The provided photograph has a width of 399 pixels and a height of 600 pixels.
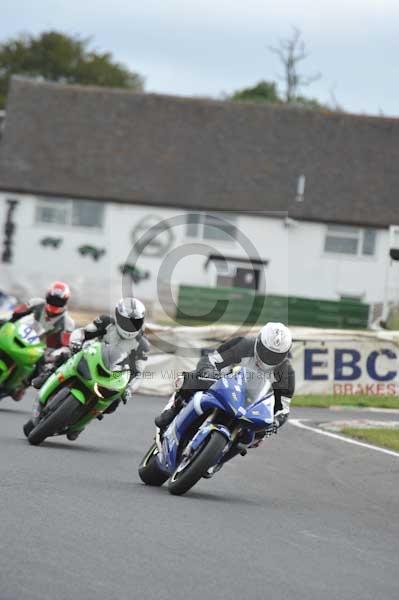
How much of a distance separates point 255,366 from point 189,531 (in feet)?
8.26

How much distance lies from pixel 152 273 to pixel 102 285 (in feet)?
10.1

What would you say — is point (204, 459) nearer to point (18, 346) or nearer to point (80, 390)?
point (80, 390)

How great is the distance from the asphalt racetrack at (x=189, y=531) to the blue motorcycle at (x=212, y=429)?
25cm

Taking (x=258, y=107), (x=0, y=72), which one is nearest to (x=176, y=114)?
(x=258, y=107)

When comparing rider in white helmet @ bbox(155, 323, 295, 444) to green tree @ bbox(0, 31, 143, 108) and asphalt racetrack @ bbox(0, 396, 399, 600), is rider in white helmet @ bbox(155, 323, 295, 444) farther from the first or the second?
green tree @ bbox(0, 31, 143, 108)

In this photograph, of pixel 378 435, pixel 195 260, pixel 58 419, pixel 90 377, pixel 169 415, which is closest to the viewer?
pixel 169 415

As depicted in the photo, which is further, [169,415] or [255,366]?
[169,415]

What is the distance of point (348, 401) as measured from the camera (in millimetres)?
25156

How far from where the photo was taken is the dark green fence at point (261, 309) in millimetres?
46250

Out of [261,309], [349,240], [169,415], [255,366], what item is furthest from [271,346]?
[349,240]

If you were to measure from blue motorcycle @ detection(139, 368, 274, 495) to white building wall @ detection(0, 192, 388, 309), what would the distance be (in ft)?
135

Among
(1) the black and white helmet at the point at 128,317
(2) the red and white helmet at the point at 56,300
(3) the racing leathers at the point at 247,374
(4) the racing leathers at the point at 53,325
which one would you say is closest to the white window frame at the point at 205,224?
(4) the racing leathers at the point at 53,325

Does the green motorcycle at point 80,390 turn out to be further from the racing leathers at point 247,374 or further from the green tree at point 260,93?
the green tree at point 260,93

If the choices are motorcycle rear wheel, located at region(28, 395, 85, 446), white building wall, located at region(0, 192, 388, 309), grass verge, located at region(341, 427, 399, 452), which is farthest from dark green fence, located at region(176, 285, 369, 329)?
motorcycle rear wheel, located at region(28, 395, 85, 446)
